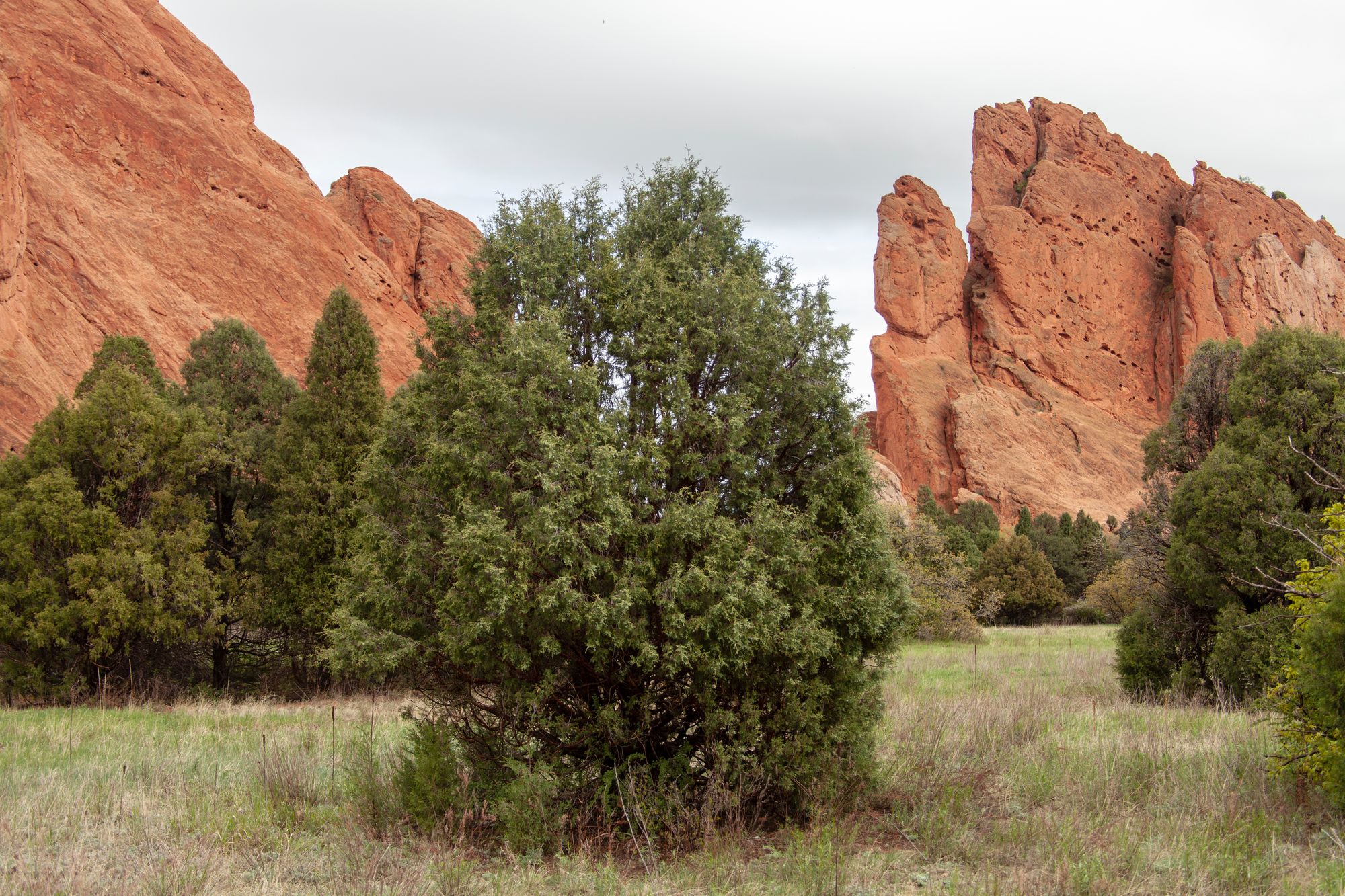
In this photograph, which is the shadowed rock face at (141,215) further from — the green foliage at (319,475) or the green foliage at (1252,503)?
the green foliage at (1252,503)

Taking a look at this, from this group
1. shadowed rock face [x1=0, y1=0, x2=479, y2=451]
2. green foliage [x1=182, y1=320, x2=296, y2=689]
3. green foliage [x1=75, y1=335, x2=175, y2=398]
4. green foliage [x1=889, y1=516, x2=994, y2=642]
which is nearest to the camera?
green foliage [x1=182, y1=320, x2=296, y2=689]

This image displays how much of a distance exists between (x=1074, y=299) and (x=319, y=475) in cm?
7809

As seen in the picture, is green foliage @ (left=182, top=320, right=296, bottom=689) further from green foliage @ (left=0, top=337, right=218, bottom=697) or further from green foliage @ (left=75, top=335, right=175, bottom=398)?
green foliage @ (left=75, top=335, right=175, bottom=398)

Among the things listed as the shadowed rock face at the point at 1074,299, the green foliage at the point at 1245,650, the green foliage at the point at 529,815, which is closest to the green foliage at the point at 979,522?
the shadowed rock face at the point at 1074,299

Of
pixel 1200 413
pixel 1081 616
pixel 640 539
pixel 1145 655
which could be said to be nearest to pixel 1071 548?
pixel 1081 616

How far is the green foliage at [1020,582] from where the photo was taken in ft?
133

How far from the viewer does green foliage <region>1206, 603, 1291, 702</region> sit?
10.4 metres

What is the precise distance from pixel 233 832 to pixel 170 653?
13.5 meters

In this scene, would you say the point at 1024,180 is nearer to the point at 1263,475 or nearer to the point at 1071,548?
the point at 1071,548

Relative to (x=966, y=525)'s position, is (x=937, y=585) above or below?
below

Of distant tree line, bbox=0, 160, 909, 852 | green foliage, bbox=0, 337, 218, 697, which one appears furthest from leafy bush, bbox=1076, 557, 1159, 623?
green foliage, bbox=0, 337, 218, 697

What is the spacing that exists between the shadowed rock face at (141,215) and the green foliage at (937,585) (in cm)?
1985

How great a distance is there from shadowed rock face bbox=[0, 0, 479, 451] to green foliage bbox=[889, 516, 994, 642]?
19.8m

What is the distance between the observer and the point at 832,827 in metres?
6.05
